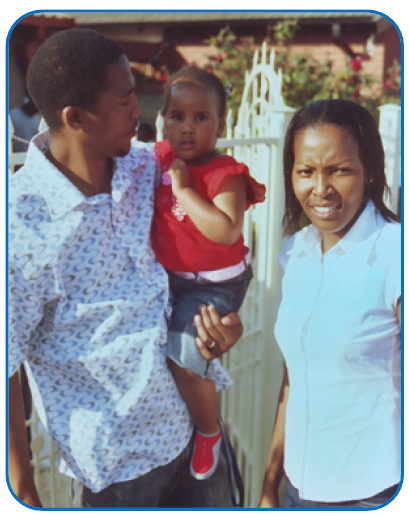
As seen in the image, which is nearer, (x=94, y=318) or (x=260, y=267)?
(x=94, y=318)

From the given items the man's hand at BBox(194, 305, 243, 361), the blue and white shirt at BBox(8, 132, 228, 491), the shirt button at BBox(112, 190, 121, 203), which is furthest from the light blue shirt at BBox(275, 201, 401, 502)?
the shirt button at BBox(112, 190, 121, 203)

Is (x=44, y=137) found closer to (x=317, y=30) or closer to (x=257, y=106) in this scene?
(x=317, y=30)

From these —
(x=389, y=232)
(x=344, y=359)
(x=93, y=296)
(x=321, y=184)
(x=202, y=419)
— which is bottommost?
(x=202, y=419)

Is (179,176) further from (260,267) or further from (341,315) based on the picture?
(260,267)

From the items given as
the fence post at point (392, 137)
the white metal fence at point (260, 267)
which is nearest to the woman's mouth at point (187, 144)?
the white metal fence at point (260, 267)

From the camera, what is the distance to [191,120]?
1438 mm

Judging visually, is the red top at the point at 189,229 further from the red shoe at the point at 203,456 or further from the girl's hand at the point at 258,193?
the red shoe at the point at 203,456

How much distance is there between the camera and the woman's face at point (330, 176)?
1.38m

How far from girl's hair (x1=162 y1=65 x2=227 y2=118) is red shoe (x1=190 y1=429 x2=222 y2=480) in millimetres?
776

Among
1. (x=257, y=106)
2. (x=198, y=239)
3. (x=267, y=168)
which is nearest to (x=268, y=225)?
(x=267, y=168)

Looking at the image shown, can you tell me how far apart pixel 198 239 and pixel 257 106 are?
4.12 feet

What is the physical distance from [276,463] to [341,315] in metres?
0.46

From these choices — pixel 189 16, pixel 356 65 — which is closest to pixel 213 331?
pixel 189 16

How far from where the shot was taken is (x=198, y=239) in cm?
146
